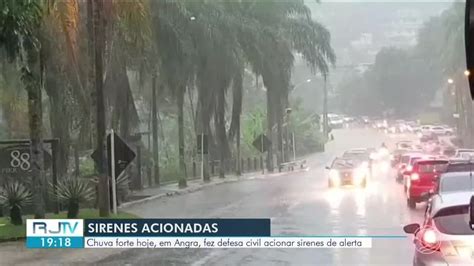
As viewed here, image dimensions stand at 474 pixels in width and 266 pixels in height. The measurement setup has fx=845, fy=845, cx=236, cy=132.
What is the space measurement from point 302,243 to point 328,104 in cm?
168

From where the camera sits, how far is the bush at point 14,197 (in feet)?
40.5

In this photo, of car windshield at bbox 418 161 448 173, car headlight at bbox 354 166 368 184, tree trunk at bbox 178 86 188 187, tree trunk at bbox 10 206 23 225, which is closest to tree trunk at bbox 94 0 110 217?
tree trunk at bbox 178 86 188 187

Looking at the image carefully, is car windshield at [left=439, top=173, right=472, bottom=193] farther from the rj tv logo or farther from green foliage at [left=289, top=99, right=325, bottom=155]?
the rj tv logo

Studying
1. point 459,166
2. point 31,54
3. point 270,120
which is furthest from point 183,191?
point 459,166

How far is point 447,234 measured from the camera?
6215 mm

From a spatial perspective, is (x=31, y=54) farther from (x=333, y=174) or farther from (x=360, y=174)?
(x=360, y=174)

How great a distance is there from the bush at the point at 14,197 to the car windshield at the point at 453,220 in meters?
7.23

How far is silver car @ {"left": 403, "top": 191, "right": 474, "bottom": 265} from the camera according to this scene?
6027 millimetres

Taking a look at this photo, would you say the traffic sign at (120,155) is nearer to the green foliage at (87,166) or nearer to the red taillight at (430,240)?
the green foliage at (87,166)

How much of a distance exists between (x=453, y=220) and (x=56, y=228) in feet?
11.5

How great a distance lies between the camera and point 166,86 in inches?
550

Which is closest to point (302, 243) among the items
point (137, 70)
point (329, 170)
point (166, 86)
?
point (329, 170)

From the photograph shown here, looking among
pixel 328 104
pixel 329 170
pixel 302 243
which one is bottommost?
pixel 302 243

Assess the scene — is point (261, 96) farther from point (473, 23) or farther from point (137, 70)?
point (473, 23)
